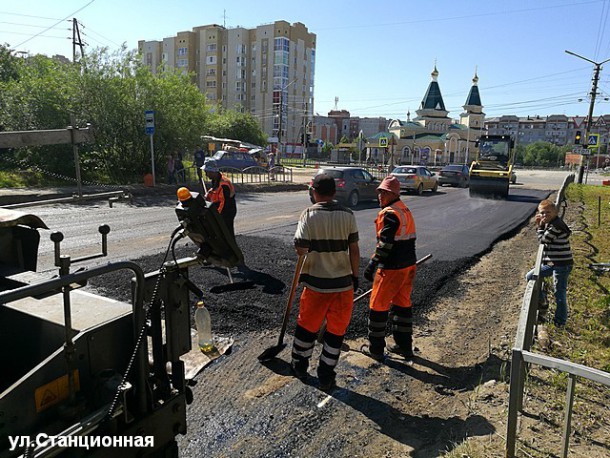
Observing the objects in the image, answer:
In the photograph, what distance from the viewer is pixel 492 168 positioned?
22.8 metres

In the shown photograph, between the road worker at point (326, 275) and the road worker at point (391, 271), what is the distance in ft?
1.78

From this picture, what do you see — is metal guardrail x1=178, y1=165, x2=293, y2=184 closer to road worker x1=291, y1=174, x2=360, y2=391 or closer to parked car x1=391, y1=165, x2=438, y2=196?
parked car x1=391, y1=165, x2=438, y2=196

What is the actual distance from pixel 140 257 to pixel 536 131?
18052 cm

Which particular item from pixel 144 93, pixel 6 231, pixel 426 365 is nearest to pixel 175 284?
pixel 6 231

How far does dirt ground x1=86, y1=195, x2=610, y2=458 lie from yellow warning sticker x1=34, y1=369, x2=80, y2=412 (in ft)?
4.44

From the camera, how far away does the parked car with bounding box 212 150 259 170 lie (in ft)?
98.0

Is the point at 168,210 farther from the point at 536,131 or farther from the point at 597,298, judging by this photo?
the point at 536,131

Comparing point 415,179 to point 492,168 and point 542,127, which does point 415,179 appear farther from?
point 542,127

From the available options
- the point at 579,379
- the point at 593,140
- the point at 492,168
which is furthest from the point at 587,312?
the point at 593,140

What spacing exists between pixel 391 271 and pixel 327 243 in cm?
93

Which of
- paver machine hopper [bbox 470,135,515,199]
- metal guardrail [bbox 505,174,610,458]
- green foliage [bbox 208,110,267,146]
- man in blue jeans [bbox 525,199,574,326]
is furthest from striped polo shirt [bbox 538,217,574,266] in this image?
green foliage [bbox 208,110,267,146]

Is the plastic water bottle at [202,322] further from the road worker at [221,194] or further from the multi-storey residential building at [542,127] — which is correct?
the multi-storey residential building at [542,127]

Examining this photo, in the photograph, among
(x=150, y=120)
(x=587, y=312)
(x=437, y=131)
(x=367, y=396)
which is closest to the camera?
(x=367, y=396)

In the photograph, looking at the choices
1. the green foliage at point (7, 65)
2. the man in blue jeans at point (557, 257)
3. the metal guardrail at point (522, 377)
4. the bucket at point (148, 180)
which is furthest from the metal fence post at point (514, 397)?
the green foliage at point (7, 65)
